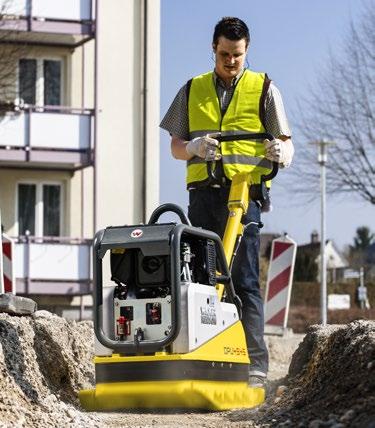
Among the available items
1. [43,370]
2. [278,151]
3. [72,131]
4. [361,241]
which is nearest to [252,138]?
[278,151]

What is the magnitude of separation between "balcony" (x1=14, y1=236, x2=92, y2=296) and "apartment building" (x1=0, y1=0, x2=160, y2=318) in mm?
23

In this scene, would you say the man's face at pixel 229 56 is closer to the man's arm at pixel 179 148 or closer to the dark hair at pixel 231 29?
the dark hair at pixel 231 29

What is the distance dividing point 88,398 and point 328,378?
1301 mm

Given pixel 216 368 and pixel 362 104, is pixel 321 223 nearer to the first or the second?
pixel 362 104

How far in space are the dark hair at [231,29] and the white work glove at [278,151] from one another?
647mm

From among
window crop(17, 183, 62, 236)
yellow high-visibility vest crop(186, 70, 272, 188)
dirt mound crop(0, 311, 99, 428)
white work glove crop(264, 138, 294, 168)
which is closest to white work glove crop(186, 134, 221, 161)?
yellow high-visibility vest crop(186, 70, 272, 188)

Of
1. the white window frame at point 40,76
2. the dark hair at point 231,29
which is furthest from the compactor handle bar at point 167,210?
the white window frame at point 40,76

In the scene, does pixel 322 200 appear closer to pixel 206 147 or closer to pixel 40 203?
pixel 40 203

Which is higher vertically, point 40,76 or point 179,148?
point 40,76

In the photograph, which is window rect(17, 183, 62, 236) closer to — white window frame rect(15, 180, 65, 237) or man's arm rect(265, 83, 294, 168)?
white window frame rect(15, 180, 65, 237)

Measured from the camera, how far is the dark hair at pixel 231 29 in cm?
821

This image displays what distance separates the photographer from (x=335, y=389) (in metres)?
6.53


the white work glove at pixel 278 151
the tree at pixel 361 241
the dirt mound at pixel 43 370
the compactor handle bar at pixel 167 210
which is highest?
the white work glove at pixel 278 151

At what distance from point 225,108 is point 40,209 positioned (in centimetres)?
2457
